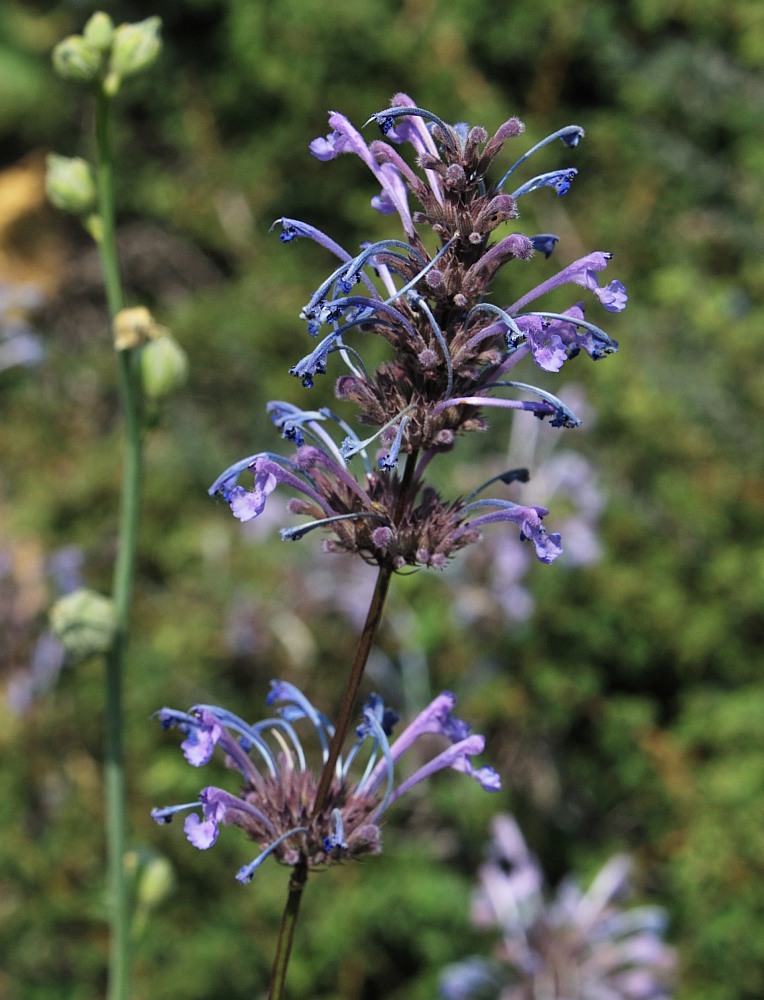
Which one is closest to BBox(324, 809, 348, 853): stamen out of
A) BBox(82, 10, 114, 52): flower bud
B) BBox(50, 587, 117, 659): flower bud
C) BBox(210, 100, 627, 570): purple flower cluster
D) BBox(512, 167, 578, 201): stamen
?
BBox(210, 100, 627, 570): purple flower cluster

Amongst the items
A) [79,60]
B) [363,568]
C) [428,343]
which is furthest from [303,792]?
[363,568]

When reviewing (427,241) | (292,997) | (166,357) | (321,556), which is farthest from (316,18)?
(292,997)

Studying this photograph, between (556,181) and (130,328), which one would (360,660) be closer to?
(556,181)

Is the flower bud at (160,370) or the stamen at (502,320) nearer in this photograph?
the stamen at (502,320)

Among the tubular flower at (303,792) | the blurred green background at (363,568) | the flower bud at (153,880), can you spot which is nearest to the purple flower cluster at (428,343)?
the tubular flower at (303,792)

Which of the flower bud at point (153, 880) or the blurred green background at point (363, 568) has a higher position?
the blurred green background at point (363, 568)

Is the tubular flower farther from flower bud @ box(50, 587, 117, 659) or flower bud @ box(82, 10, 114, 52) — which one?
flower bud @ box(82, 10, 114, 52)

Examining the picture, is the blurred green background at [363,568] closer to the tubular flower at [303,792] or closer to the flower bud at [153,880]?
the flower bud at [153,880]
